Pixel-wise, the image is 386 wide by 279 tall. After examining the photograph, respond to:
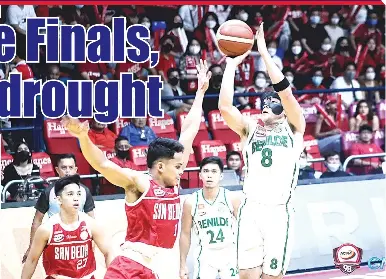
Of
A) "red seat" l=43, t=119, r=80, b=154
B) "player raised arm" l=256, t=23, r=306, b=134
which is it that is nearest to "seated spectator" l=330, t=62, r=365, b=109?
"red seat" l=43, t=119, r=80, b=154

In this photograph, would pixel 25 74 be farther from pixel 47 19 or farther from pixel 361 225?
pixel 361 225

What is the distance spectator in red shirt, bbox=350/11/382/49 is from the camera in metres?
14.5

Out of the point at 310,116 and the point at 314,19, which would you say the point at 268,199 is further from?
the point at 314,19

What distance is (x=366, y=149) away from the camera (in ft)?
40.6

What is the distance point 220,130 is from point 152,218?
18.7ft

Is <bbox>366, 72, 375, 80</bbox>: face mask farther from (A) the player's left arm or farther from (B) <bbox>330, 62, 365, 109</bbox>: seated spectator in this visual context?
(A) the player's left arm

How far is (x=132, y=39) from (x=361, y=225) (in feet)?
10.2

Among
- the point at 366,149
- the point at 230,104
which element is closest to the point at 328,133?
the point at 366,149

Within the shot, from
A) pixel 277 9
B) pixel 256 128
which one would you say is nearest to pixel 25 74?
pixel 256 128

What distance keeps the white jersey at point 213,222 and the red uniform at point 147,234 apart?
88.5 inches

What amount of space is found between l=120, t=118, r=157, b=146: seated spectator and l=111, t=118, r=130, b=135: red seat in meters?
0.14

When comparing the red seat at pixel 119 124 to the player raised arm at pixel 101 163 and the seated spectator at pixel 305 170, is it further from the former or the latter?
the player raised arm at pixel 101 163

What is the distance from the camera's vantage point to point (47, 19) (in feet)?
34.5

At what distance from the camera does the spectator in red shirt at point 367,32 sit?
14.5m
